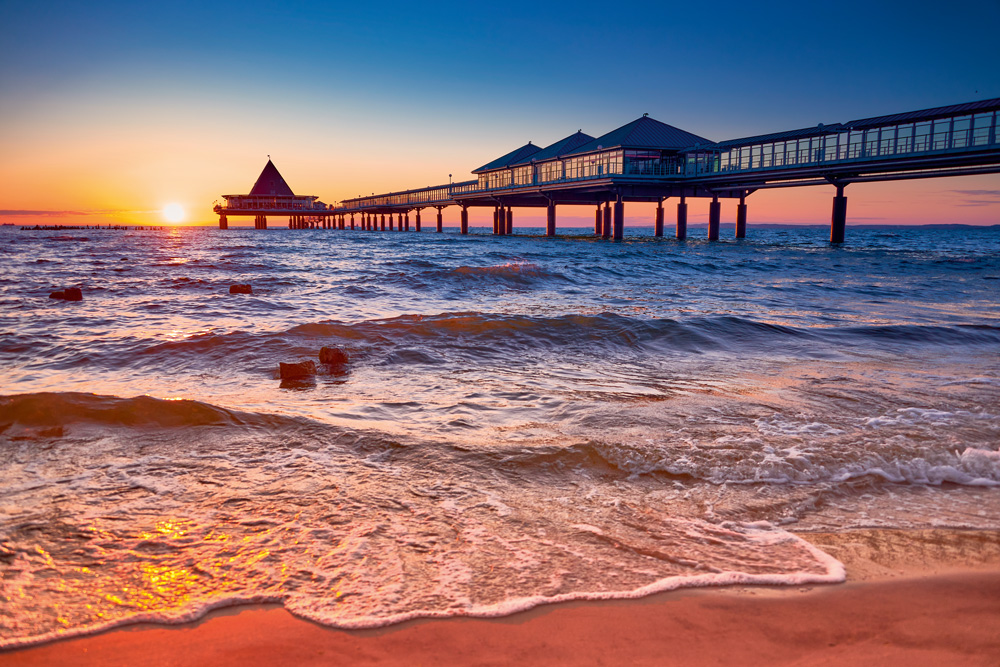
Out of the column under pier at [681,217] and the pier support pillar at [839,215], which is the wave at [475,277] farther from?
the column under pier at [681,217]

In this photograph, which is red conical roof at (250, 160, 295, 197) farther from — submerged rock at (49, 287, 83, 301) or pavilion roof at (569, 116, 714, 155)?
submerged rock at (49, 287, 83, 301)

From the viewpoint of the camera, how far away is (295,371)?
6395 mm

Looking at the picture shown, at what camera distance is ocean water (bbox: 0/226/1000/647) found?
2535mm

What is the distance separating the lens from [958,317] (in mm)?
11531

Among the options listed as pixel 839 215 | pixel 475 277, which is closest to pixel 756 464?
pixel 475 277

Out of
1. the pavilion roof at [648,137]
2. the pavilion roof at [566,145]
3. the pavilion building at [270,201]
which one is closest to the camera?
the pavilion roof at [648,137]

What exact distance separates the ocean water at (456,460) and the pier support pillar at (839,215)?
30920 mm

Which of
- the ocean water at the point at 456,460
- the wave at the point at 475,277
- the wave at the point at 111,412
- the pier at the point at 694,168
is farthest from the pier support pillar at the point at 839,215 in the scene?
the wave at the point at 111,412

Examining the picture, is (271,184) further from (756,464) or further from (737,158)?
(756,464)

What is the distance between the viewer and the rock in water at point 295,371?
6.37 m

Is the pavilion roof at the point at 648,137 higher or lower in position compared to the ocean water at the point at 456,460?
higher

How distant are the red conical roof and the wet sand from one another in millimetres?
128077

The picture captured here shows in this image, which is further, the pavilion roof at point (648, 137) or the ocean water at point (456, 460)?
the pavilion roof at point (648, 137)

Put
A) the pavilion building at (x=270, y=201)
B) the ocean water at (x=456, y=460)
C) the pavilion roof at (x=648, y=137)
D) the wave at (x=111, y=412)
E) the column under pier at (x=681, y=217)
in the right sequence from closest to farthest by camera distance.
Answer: the ocean water at (x=456, y=460) → the wave at (x=111, y=412) → the pavilion roof at (x=648, y=137) → the column under pier at (x=681, y=217) → the pavilion building at (x=270, y=201)
